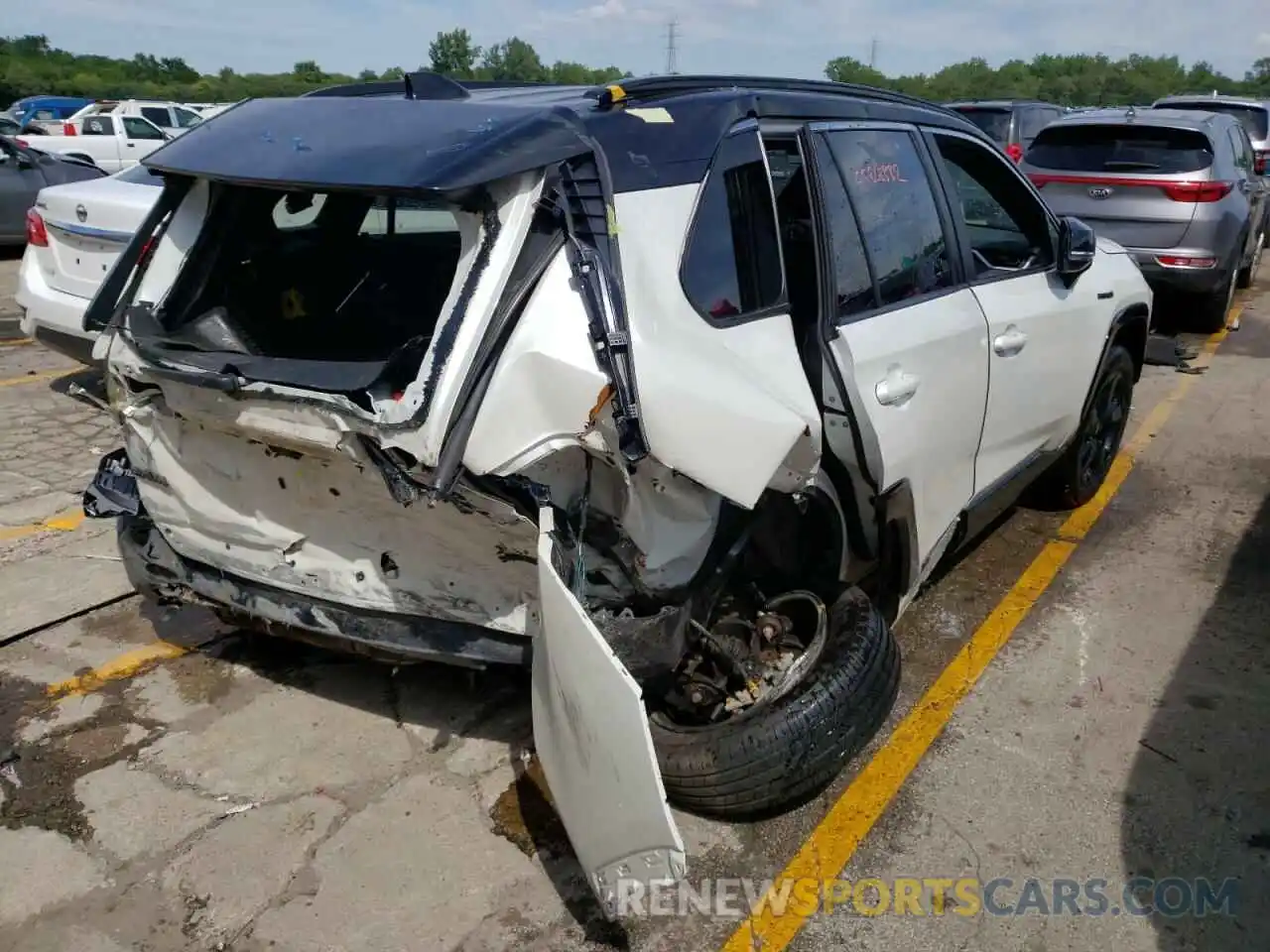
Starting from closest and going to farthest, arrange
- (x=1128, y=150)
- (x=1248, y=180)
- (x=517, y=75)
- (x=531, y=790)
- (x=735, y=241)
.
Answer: (x=735, y=241)
(x=531, y=790)
(x=1128, y=150)
(x=1248, y=180)
(x=517, y=75)

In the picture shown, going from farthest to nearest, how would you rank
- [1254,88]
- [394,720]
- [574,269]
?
[1254,88] → [394,720] → [574,269]

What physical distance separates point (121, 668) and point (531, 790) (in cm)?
166

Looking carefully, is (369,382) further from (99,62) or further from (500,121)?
(99,62)

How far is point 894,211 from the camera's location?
133 inches

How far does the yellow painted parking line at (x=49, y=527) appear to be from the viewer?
4.76 meters

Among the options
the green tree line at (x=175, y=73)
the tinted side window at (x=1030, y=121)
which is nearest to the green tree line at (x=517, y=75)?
the green tree line at (x=175, y=73)

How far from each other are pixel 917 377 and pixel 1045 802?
50.7 inches

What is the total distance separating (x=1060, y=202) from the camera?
869 centimetres

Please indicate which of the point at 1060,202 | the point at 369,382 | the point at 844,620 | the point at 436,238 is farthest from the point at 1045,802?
the point at 1060,202

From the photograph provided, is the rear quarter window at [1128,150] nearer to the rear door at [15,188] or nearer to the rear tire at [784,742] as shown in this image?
the rear tire at [784,742]

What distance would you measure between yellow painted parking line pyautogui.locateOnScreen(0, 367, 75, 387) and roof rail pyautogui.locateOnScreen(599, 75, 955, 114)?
587cm

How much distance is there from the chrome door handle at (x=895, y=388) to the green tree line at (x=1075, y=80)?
Answer: 4914 centimetres

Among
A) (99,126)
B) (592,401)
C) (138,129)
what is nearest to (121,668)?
(592,401)

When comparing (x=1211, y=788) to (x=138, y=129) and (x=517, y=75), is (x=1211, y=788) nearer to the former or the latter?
(x=138, y=129)
